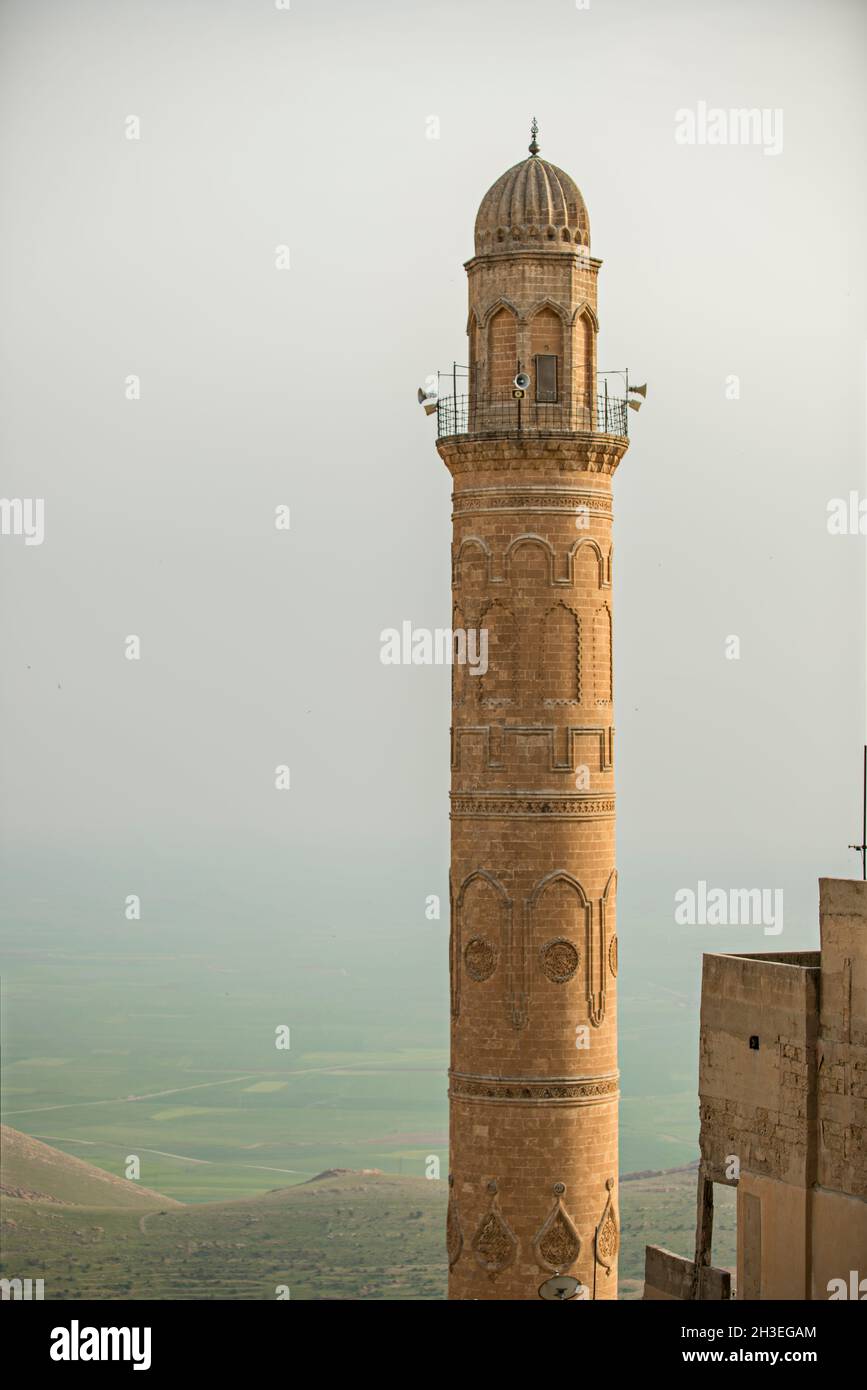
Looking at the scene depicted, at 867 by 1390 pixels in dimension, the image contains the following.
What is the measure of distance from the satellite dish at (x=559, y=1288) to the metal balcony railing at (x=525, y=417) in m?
15.0

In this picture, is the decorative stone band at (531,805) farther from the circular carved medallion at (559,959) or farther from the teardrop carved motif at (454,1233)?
the teardrop carved motif at (454,1233)

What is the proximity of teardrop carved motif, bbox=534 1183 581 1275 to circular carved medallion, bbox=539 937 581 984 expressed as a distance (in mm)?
3687

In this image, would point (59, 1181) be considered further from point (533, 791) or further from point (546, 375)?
point (546, 375)

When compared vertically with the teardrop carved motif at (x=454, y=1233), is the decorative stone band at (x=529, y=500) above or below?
above

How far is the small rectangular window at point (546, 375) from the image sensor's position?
157 ft

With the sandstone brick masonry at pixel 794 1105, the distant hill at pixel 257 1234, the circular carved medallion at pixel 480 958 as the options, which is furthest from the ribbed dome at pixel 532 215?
the distant hill at pixel 257 1234

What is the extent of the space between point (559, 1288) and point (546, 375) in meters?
16.2

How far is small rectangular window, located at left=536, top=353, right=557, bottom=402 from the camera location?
48000mm

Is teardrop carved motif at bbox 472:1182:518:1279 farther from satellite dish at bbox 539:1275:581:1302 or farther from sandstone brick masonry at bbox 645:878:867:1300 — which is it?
sandstone brick masonry at bbox 645:878:867:1300

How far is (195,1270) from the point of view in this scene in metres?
89.3
